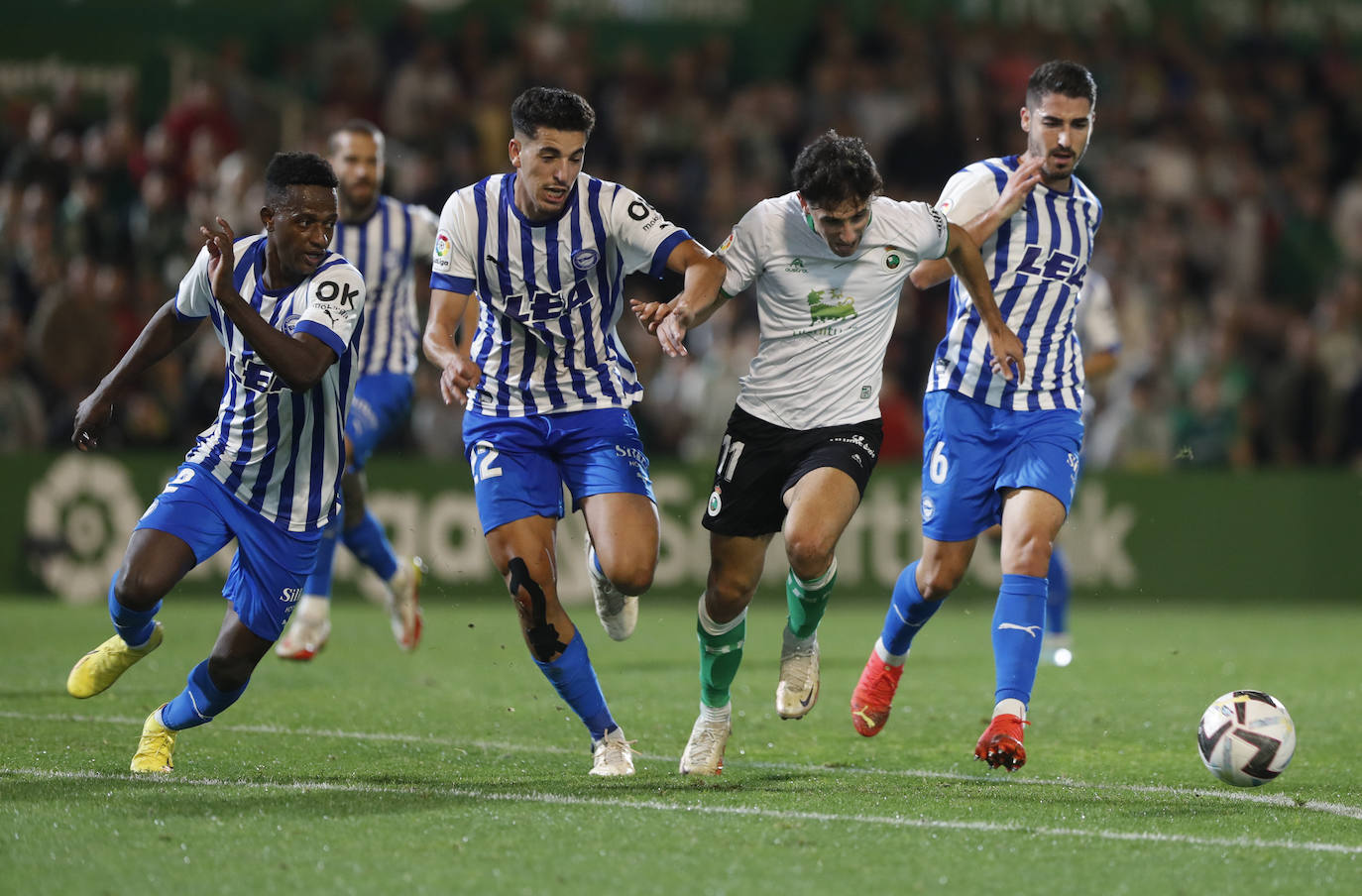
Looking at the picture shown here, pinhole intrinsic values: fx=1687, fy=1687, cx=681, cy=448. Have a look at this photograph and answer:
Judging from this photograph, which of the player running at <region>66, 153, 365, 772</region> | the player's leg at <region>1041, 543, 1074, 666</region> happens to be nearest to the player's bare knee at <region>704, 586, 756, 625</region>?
the player running at <region>66, 153, 365, 772</region>

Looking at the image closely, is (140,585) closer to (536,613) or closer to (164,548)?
(164,548)

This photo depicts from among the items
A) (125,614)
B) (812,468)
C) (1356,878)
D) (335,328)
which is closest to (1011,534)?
(812,468)

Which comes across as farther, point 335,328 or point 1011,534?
point 1011,534

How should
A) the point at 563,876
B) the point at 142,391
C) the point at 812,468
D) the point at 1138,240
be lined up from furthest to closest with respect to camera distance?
the point at 1138,240 → the point at 142,391 → the point at 812,468 → the point at 563,876

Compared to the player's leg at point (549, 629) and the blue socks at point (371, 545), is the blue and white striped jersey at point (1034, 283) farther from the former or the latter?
the blue socks at point (371, 545)

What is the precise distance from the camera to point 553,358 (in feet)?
20.0

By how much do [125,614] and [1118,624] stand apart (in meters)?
9.47

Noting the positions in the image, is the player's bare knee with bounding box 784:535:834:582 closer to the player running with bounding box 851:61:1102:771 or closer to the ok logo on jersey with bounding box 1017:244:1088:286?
the player running with bounding box 851:61:1102:771

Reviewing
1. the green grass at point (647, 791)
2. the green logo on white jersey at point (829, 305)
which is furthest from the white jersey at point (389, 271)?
the green logo on white jersey at point (829, 305)

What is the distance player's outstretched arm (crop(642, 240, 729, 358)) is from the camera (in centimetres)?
552

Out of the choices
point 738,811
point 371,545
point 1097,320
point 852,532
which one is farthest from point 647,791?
point 852,532

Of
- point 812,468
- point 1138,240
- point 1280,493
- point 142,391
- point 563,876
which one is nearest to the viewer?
point 563,876

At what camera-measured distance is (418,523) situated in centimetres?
1368

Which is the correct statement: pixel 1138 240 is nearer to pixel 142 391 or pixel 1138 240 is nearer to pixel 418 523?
pixel 418 523
